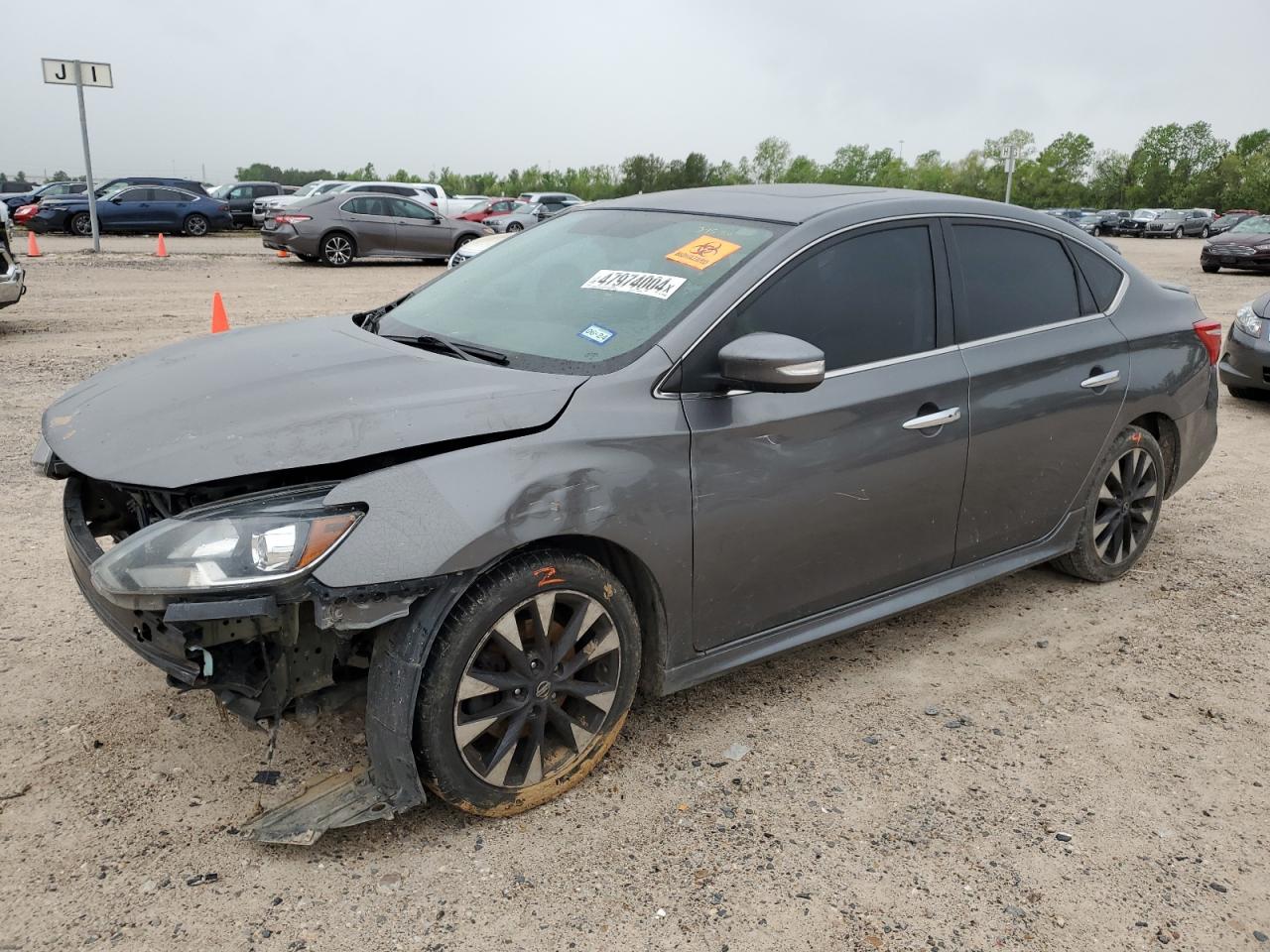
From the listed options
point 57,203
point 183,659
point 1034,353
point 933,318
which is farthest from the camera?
point 57,203

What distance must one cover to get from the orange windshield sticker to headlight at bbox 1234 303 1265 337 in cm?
673

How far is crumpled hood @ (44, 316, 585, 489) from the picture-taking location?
253 centimetres

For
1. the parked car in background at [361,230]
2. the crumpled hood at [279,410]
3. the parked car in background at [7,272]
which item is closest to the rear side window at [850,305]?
the crumpled hood at [279,410]

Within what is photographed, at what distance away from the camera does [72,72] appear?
18.2 meters

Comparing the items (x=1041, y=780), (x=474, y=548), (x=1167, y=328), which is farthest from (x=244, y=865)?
(x=1167, y=328)

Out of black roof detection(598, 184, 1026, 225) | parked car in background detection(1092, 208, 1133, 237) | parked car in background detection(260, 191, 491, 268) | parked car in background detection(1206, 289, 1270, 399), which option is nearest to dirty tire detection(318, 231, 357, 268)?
Result: parked car in background detection(260, 191, 491, 268)

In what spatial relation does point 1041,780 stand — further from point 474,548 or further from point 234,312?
point 234,312

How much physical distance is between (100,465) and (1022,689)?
305 cm

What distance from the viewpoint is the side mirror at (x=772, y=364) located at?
109 inches

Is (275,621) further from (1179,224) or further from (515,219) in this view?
(1179,224)

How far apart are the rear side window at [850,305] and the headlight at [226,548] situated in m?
1.13

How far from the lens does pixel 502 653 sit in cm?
265

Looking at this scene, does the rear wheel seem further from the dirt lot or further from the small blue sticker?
the small blue sticker

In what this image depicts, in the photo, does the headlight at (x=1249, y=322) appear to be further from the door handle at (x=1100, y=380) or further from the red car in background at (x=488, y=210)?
the red car in background at (x=488, y=210)
